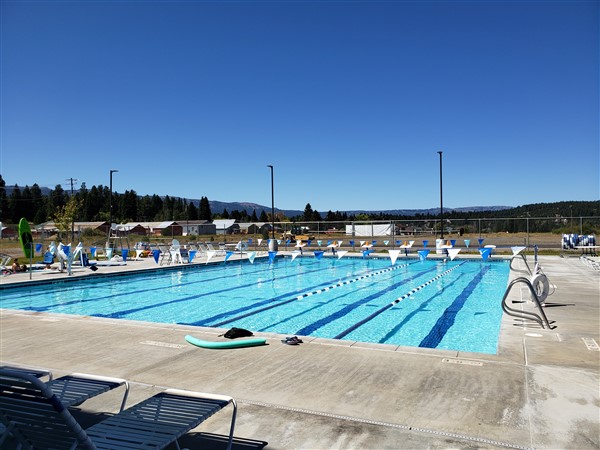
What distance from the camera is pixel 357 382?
4871mm

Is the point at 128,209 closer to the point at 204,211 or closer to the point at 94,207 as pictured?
the point at 94,207

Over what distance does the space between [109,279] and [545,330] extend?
49.4ft

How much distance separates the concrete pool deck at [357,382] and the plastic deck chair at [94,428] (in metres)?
0.48

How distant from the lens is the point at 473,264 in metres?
22.9

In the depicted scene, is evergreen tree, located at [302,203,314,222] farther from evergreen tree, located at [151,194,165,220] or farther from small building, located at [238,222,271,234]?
evergreen tree, located at [151,194,165,220]

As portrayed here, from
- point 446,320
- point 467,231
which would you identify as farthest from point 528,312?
point 467,231

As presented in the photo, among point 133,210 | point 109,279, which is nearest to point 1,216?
point 133,210

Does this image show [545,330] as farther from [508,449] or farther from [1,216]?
[1,216]

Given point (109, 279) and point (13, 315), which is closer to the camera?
point (13, 315)

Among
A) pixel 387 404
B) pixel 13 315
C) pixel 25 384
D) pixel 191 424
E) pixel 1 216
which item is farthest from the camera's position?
pixel 1 216

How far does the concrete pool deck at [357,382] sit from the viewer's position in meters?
3.64

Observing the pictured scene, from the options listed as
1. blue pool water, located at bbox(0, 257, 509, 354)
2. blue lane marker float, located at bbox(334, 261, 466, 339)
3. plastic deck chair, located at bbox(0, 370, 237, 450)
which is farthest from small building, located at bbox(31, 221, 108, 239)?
plastic deck chair, located at bbox(0, 370, 237, 450)

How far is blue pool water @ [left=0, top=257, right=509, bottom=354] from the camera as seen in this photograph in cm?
967

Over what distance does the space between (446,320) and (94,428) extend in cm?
904
